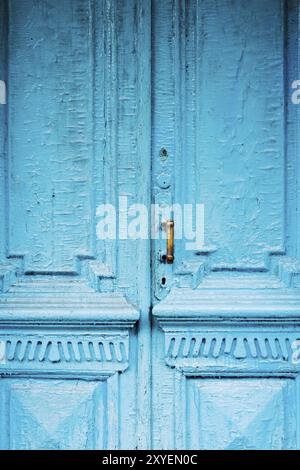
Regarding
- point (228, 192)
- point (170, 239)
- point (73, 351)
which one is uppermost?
point (228, 192)

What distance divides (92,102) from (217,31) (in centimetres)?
47

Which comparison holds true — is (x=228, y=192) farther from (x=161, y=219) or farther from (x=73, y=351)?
(x=73, y=351)

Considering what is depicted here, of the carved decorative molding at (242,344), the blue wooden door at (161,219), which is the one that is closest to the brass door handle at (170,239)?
the blue wooden door at (161,219)

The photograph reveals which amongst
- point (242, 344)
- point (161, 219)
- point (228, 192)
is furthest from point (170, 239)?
point (242, 344)

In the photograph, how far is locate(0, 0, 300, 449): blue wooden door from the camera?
2.41 meters

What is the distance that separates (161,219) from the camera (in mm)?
2424

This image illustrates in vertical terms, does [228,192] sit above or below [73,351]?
above

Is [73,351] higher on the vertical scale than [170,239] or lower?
lower

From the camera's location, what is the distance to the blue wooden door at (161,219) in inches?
95.0

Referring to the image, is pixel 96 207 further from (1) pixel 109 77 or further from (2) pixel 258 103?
(2) pixel 258 103

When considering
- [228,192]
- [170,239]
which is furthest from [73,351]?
[228,192]

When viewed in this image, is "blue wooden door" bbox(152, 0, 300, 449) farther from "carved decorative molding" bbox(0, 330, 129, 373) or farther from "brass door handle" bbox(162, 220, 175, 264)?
"carved decorative molding" bbox(0, 330, 129, 373)

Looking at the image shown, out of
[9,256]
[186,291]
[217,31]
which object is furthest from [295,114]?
[9,256]

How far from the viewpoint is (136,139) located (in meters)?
2.42
